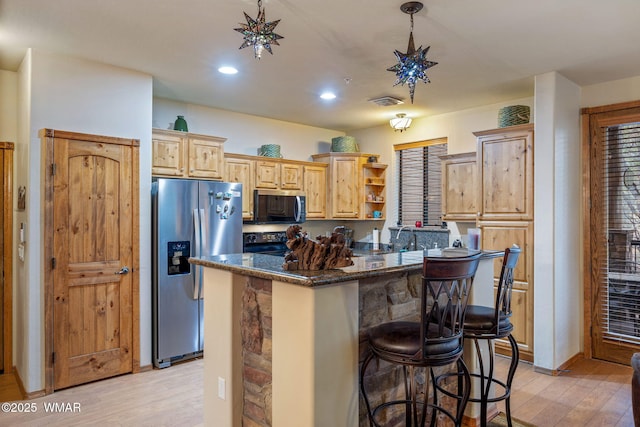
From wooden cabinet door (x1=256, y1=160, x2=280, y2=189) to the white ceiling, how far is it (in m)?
1.05

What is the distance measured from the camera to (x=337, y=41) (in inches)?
120

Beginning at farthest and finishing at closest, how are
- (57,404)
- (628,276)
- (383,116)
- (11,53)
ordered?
(383,116) → (628,276) → (11,53) → (57,404)

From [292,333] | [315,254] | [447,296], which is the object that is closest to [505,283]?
[447,296]

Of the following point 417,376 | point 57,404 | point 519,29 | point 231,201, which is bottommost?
point 57,404

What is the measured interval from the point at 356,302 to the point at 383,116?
3947 mm

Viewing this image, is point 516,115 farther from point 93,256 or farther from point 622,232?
point 93,256

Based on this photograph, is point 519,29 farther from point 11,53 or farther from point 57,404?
point 57,404

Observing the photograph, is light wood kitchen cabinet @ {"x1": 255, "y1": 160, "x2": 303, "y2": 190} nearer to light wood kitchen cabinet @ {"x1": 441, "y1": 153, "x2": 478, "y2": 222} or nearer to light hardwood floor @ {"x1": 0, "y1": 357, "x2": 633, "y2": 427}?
light wood kitchen cabinet @ {"x1": 441, "y1": 153, "x2": 478, "y2": 222}

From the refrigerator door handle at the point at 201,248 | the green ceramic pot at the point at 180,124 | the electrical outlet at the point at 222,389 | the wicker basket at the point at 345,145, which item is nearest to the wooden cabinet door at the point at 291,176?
the wicker basket at the point at 345,145

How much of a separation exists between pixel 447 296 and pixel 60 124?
11.0 feet

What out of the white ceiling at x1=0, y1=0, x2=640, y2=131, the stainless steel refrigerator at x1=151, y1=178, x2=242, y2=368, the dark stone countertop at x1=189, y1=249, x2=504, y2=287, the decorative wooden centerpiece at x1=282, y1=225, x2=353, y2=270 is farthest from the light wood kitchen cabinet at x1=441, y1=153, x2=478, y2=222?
the decorative wooden centerpiece at x1=282, y1=225, x2=353, y2=270

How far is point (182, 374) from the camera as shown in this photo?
3701 mm

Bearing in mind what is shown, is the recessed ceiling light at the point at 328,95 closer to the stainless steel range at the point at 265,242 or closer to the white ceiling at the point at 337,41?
the white ceiling at the point at 337,41

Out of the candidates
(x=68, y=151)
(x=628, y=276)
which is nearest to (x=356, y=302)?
(x=68, y=151)
